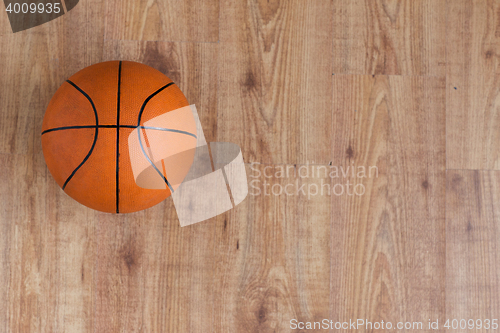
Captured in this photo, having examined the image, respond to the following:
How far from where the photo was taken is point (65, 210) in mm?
1479

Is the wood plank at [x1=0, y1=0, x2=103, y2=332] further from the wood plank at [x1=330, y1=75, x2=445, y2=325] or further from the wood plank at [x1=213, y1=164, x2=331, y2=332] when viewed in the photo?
the wood plank at [x1=330, y1=75, x2=445, y2=325]

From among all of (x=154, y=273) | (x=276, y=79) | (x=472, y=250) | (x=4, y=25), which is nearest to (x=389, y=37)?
(x=276, y=79)

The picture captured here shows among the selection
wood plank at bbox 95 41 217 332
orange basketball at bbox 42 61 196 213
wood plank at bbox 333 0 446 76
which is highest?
wood plank at bbox 333 0 446 76

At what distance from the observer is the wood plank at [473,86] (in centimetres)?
155

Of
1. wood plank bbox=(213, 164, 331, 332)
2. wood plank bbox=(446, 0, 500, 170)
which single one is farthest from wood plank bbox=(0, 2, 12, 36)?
wood plank bbox=(446, 0, 500, 170)

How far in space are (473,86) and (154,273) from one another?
5.27 feet

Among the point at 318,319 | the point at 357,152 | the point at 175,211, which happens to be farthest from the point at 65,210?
the point at 357,152

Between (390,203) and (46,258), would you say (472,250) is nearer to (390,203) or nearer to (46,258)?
(390,203)

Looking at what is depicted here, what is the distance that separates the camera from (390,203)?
4.99 ft

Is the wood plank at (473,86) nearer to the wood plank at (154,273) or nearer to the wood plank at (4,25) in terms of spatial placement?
the wood plank at (154,273)

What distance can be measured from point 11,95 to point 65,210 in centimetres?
54

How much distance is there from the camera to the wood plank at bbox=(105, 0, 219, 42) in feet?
4.99

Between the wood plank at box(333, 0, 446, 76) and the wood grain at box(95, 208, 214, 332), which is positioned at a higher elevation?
the wood plank at box(333, 0, 446, 76)

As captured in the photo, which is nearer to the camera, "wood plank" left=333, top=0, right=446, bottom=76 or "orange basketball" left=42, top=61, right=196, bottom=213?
"orange basketball" left=42, top=61, right=196, bottom=213
